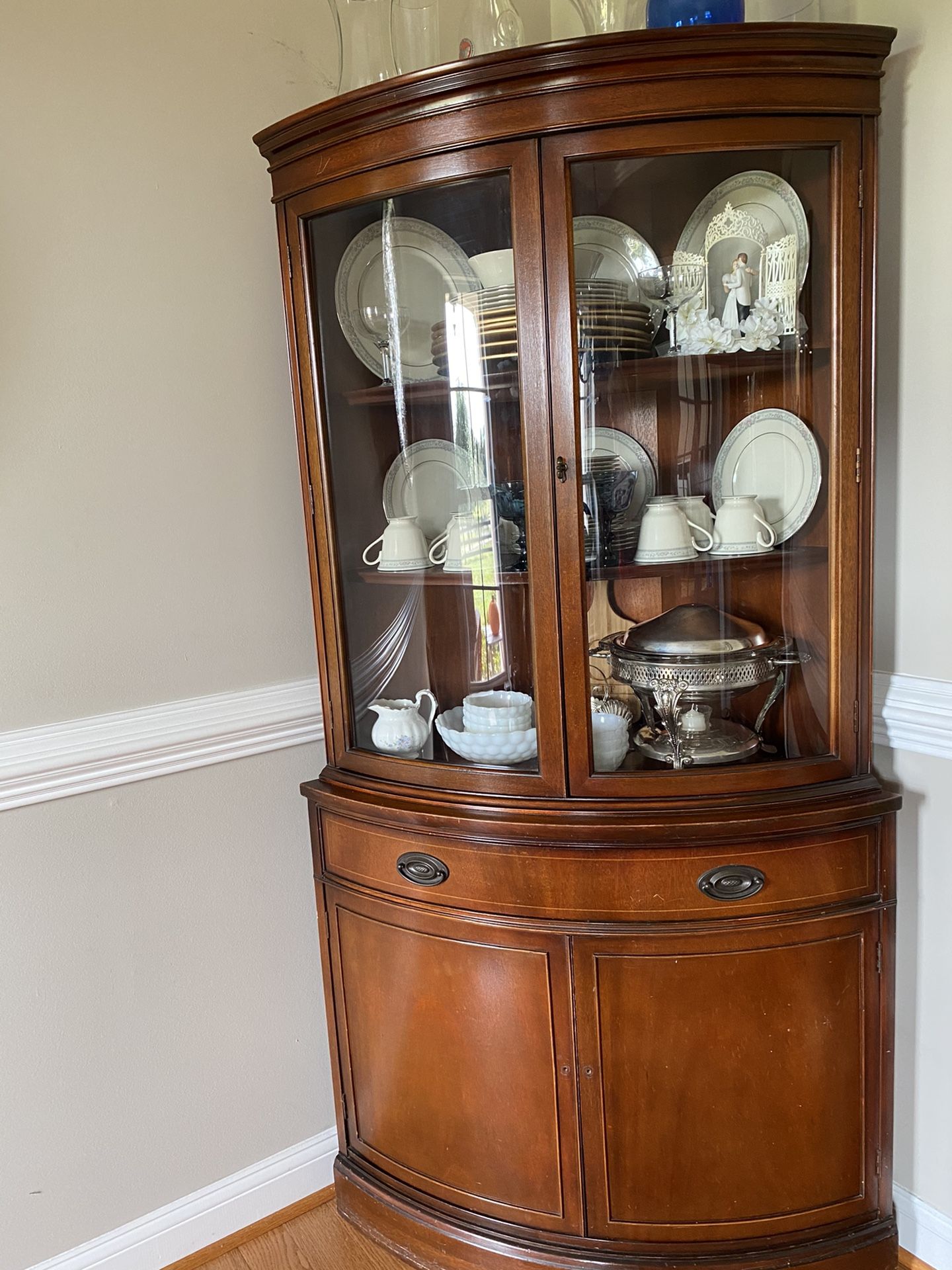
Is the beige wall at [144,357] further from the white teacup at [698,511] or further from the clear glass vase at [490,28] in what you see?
the white teacup at [698,511]

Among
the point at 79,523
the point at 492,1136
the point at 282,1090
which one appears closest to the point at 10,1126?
the point at 282,1090

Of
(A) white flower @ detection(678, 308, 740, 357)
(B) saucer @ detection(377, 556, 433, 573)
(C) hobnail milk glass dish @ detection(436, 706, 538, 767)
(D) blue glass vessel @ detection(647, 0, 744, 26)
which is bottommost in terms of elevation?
(C) hobnail milk glass dish @ detection(436, 706, 538, 767)

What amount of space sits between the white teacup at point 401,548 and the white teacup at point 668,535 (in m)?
0.35

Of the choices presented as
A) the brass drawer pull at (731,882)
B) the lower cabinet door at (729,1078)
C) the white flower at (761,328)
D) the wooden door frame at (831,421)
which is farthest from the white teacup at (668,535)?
the lower cabinet door at (729,1078)

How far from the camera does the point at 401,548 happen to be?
153 centimetres

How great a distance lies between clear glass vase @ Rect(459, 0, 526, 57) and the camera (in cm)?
152

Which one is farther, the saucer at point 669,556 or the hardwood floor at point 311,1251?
the hardwood floor at point 311,1251

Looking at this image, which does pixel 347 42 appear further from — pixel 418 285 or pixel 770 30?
pixel 770 30

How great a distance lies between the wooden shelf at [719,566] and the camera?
1373mm

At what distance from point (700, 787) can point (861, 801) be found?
9.1 inches

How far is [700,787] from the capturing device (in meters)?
1.36

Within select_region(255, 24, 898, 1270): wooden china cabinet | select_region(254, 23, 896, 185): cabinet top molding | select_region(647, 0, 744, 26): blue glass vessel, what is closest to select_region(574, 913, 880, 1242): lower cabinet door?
select_region(255, 24, 898, 1270): wooden china cabinet

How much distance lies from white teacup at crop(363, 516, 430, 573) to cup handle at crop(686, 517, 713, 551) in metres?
0.41

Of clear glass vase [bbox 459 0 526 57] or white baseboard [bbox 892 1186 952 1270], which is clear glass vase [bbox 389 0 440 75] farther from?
white baseboard [bbox 892 1186 952 1270]
